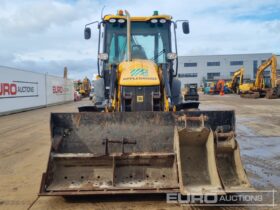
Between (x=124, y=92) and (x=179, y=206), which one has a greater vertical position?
(x=124, y=92)

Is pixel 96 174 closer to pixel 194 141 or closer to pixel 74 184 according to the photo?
pixel 74 184

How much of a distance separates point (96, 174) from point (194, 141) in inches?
55.3

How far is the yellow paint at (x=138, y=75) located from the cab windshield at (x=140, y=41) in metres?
0.83

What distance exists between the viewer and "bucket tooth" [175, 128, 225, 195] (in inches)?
155

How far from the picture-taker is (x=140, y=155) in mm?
4336

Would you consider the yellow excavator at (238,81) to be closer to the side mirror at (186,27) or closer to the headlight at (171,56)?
the side mirror at (186,27)

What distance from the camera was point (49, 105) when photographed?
24.0 metres

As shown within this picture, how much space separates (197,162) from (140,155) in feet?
2.54

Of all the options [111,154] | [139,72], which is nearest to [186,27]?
[139,72]

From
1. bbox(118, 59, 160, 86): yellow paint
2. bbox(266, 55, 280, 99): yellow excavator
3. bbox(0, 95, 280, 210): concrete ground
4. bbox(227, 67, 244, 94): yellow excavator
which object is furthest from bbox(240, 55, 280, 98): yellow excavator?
bbox(118, 59, 160, 86): yellow paint

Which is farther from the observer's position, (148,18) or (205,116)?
(148,18)

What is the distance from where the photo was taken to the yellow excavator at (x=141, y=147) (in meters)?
4.07

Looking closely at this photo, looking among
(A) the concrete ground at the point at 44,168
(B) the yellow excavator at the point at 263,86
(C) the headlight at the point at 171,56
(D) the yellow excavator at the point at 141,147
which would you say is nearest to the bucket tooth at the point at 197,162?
(D) the yellow excavator at the point at 141,147

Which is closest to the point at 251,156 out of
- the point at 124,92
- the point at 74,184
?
the point at 124,92
